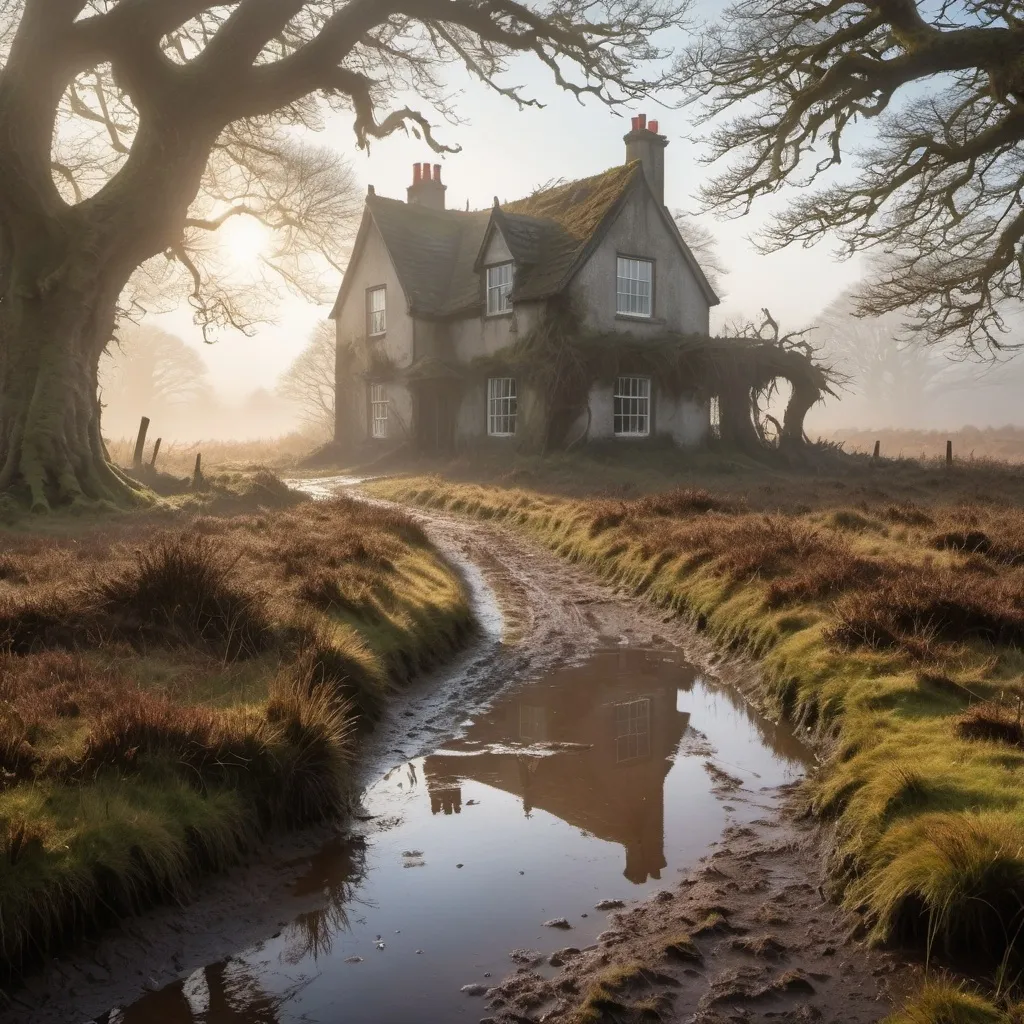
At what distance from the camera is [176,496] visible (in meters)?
20.0

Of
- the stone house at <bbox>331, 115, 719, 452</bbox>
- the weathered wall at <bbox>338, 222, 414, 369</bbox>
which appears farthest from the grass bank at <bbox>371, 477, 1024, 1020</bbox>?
the weathered wall at <bbox>338, 222, 414, 369</bbox>

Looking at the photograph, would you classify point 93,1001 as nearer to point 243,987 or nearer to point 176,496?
point 243,987

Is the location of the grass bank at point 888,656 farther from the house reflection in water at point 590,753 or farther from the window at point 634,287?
the window at point 634,287

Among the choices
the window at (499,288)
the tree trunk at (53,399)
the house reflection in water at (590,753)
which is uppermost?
the window at (499,288)

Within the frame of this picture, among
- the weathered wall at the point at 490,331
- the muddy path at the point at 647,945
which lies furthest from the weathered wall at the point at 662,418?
the muddy path at the point at 647,945

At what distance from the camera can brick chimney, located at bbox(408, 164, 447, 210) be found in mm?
39844

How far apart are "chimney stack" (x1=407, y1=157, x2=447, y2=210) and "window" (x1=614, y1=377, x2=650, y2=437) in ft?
48.4

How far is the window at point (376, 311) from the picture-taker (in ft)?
115

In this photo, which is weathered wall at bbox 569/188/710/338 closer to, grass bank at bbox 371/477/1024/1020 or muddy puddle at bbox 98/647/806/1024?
grass bank at bbox 371/477/1024/1020

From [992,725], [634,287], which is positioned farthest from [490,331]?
[992,725]

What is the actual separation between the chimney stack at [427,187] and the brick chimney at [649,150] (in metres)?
10.5

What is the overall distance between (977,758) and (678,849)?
6.63 ft

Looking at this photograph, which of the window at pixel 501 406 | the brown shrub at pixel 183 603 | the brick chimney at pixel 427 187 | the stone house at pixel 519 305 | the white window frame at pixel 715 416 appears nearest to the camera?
the brown shrub at pixel 183 603

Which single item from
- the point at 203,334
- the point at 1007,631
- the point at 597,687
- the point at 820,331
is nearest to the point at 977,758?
the point at 1007,631
